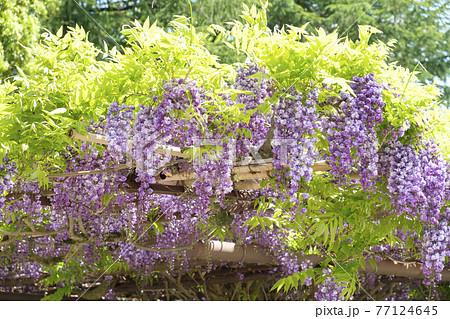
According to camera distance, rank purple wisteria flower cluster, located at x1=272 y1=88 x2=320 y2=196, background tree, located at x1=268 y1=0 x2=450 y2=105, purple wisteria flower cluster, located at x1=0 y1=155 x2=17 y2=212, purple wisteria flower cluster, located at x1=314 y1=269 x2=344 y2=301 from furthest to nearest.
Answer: background tree, located at x1=268 y1=0 x2=450 y2=105 < purple wisteria flower cluster, located at x1=314 y1=269 x2=344 y2=301 < purple wisteria flower cluster, located at x1=0 y1=155 x2=17 y2=212 < purple wisteria flower cluster, located at x1=272 y1=88 x2=320 y2=196

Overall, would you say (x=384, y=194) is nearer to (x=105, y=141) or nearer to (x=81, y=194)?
(x=105, y=141)

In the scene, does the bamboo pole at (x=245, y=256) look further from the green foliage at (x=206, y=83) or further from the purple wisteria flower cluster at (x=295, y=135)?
the purple wisteria flower cluster at (x=295, y=135)

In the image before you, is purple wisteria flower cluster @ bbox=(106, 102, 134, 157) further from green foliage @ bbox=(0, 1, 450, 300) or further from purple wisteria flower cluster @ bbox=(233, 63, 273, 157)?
purple wisteria flower cluster @ bbox=(233, 63, 273, 157)

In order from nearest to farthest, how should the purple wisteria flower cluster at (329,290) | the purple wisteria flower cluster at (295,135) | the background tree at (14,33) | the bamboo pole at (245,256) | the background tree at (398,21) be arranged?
the purple wisteria flower cluster at (295,135)
the purple wisteria flower cluster at (329,290)
the bamboo pole at (245,256)
the background tree at (14,33)
the background tree at (398,21)

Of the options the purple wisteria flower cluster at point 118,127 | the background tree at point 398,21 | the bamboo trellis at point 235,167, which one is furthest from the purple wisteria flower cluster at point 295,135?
the background tree at point 398,21

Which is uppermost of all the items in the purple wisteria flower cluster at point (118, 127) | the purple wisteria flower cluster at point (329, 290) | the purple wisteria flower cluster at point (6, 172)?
the purple wisteria flower cluster at point (118, 127)

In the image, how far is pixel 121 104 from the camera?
10.2 ft

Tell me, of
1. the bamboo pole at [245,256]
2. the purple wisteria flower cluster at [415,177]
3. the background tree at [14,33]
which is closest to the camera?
the purple wisteria flower cluster at [415,177]

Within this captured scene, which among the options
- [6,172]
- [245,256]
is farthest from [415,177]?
[245,256]

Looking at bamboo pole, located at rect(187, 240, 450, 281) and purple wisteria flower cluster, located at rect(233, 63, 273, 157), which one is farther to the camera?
bamboo pole, located at rect(187, 240, 450, 281)

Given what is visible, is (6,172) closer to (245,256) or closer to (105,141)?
(105,141)

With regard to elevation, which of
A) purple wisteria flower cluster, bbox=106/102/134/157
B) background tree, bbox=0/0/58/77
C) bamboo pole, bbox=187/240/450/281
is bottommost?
bamboo pole, bbox=187/240/450/281

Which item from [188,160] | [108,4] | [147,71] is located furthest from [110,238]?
[108,4]

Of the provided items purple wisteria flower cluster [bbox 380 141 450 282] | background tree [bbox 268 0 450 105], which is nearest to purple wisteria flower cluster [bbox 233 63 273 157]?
purple wisteria flower cluster [bbox 380 141 450 282]
